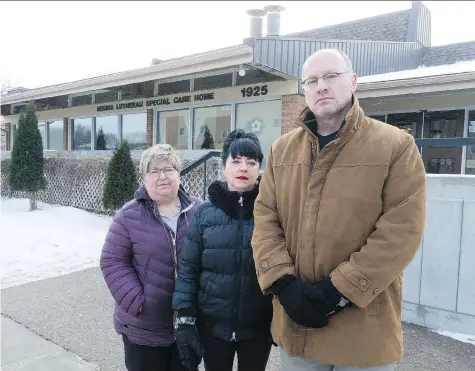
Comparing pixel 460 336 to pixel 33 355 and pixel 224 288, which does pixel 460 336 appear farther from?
pixel 33 355

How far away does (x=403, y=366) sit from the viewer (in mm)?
3043

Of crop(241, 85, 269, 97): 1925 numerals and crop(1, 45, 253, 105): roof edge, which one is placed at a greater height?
crop(1, 45, 253, 105): roof edge

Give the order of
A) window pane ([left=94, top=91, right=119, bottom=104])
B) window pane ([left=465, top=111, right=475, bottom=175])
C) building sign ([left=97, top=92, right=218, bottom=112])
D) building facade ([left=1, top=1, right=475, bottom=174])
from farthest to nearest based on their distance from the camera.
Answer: window pane ([left=94, top=91, right=119, bottom=104]) → building sign ([left=97, top=92, right=218, bottom=112]) → window pane ([left=465, top=111, right=475, bottom=175]) → building facade ([left=1, top=1, right=475, bottom=174])

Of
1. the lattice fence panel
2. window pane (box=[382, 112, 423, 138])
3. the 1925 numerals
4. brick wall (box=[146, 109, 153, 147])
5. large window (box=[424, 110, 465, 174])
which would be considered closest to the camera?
the 1925 numerals

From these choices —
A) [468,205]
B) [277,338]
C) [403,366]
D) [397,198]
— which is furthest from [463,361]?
[397,198]

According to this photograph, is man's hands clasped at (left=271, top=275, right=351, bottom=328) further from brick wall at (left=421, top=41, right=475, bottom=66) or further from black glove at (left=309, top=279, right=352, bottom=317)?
brick wall at (left=421, top=41, right=475, bottom=66)

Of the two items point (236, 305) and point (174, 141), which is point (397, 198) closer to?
point (236, 305)

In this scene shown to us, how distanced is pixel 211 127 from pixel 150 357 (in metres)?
8.12

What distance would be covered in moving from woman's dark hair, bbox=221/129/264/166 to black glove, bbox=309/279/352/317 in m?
0.82

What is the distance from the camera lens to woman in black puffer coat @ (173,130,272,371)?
6.70 feet

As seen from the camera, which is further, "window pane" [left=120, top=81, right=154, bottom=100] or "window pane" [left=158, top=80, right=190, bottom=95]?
"window pane" [left=120, top=81, right=154, bottom=100]

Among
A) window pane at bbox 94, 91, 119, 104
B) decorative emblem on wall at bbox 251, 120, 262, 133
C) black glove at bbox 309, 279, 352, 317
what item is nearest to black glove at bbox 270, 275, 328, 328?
black glove at bbox 309, 279, 352, 317

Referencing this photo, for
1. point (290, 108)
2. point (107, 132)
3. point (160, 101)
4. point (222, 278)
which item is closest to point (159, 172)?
point (222, 278)

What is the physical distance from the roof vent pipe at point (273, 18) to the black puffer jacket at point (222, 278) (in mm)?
8052
